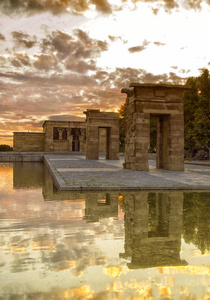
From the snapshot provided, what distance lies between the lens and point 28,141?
53.4 meters

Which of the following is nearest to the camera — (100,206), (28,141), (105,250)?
(105,250)

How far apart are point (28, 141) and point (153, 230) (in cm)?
5004

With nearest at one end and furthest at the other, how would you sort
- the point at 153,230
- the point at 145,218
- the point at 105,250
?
the point at 105,250 → the point at 153,230 → the point at 145,218

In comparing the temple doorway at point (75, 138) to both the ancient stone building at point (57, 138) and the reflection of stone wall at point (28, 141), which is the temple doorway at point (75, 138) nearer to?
the ancient stone building at point (57, 138)

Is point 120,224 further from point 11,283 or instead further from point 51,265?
point 11,283

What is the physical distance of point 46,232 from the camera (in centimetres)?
497

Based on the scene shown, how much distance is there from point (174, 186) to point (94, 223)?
188 inches

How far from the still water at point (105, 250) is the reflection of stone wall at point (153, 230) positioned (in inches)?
0.4

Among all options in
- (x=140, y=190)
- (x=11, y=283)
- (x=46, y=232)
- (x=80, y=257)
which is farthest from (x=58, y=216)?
(x=140, y=190)

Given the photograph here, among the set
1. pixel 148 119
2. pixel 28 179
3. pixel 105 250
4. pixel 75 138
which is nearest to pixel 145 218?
pixel 105 250

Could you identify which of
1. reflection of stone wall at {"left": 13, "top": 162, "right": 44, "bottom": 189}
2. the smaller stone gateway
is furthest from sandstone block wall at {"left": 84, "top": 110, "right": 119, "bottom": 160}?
the smaller stone gateway

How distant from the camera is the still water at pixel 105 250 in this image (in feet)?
9.90

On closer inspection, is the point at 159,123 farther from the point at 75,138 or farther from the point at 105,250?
the point at 75,138

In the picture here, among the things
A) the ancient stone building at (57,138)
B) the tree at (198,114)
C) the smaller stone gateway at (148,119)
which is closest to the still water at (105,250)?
the smaller stone gateway at (148,119)
